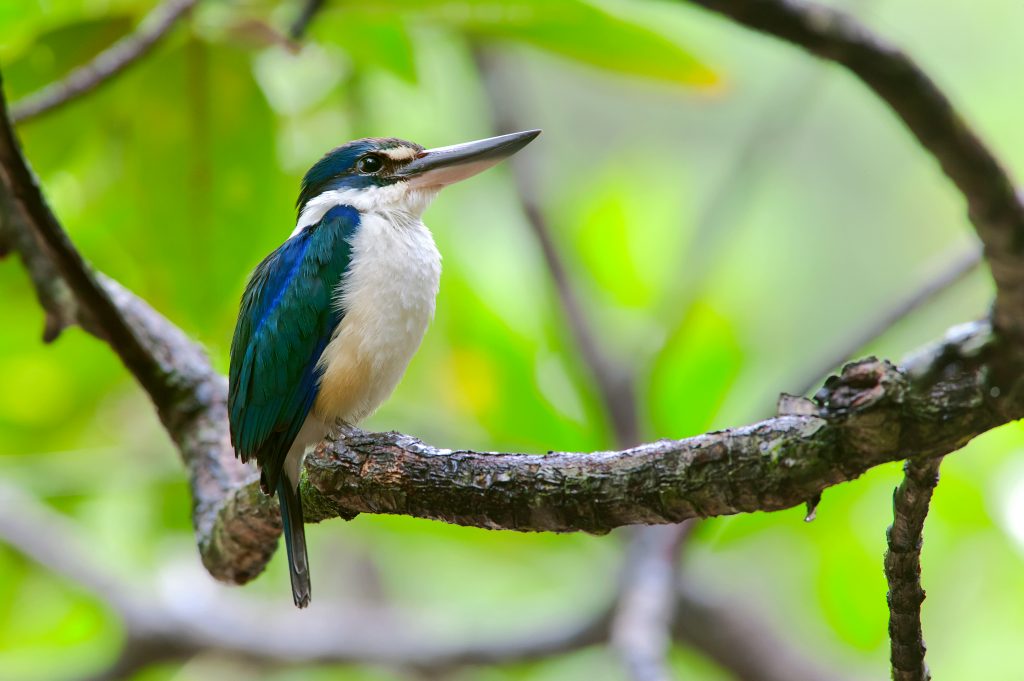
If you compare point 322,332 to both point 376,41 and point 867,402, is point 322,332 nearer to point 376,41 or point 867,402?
point 376,41

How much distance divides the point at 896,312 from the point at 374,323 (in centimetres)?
213

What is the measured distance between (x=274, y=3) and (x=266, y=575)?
3.48m

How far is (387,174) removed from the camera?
3.77m

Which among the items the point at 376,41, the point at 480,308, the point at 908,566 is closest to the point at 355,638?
the point at 480,308

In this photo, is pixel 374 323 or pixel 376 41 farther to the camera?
pixel 376 41

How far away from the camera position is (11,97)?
3.60 metres

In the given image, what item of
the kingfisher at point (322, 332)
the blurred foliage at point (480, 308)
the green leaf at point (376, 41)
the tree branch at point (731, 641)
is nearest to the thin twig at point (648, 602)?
the tree branch at point (731, 641)

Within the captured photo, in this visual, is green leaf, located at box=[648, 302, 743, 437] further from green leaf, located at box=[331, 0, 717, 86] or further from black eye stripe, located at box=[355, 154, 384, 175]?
black eye stripe, located at box=[355, 154, 384, 175]

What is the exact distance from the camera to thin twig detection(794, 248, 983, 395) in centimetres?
402

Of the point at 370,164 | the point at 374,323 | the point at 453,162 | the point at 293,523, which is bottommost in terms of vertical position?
the point at 293,523

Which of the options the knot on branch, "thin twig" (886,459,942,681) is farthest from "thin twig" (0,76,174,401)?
"thin twig" (886,459,942,681)

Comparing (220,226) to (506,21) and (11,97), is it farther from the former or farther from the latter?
(506,21)

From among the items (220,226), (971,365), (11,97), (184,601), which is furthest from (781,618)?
(971,365)

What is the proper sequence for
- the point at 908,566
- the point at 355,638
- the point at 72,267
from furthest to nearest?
1. the point at 355,638
2. the point at 72,267
3. the point at 908,566
